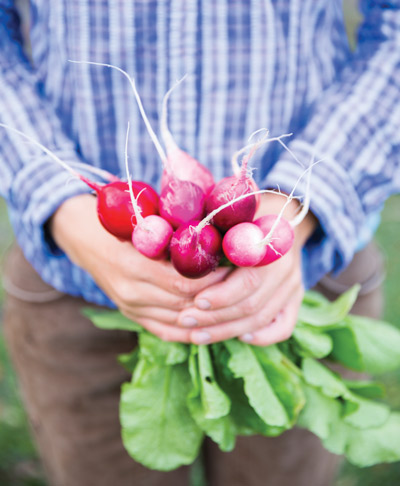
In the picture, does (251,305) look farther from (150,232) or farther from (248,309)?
(150,232)

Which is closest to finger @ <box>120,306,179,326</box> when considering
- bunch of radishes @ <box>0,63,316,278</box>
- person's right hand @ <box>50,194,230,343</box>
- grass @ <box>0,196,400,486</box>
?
person's right hand @ <box>50,194,230,343</box>

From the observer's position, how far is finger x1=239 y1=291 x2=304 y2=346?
0.74 meters

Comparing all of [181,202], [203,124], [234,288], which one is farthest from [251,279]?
[203,124]

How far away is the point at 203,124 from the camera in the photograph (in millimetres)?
810

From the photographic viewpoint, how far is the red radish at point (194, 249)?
576mm

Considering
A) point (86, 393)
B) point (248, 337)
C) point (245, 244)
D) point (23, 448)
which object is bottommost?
point (23, 448)

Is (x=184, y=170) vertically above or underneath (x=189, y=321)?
above

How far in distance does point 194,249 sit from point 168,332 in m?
0.21

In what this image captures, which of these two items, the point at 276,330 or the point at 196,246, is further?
the point at 276,330

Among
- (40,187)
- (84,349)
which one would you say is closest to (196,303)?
(40,187)

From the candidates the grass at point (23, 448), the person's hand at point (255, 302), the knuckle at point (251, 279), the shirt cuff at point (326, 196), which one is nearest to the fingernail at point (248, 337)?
the person's hand at point (255, 302)

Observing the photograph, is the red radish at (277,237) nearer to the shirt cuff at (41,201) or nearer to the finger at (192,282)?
the finger at (192,282)

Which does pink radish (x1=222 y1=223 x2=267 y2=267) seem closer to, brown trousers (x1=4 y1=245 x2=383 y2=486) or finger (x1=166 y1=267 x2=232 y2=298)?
finger (x1=166 y1=267 x2=232 y2=298)

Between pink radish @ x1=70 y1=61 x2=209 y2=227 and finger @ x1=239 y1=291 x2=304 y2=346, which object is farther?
finger @ x1=239 y1=291 x2=304 y2=346
